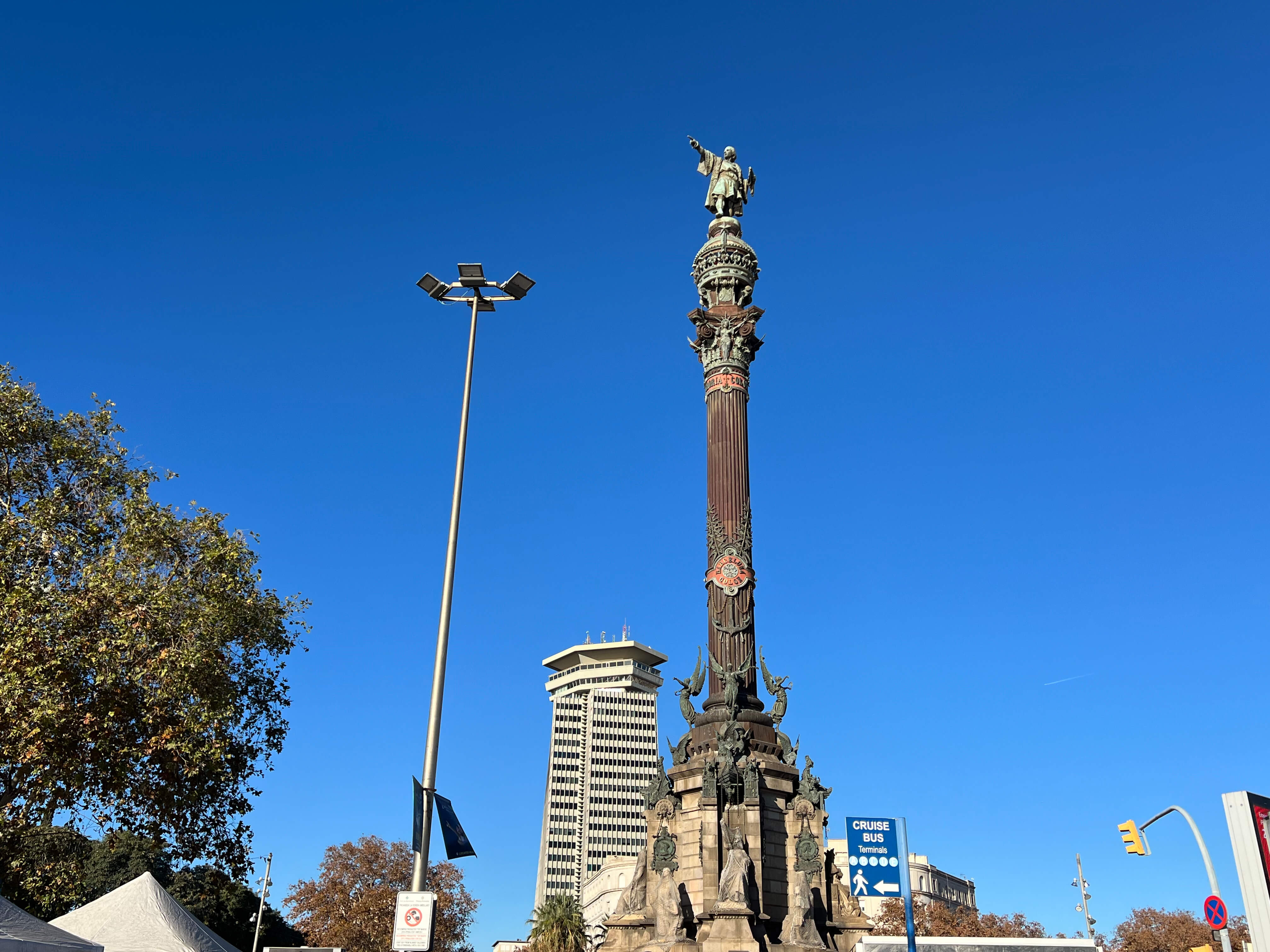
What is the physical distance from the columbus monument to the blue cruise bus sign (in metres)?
9.77

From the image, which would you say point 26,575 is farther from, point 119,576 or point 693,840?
point 693,840

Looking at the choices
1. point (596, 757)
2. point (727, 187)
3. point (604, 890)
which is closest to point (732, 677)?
point (727, 187)

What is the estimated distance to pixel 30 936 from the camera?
16016mm

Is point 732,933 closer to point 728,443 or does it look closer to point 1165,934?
point 728,443

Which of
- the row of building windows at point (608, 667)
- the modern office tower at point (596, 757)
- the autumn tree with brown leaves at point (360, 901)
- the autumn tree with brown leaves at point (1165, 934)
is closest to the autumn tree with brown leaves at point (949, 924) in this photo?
the autumn tree with brown leaves at point (1165, 934)

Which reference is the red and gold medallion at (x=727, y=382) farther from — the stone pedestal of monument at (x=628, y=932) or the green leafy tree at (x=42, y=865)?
the green leafy tree at (x=42, y=865)

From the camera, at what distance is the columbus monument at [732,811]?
91.6ft

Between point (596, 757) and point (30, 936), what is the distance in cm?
16451

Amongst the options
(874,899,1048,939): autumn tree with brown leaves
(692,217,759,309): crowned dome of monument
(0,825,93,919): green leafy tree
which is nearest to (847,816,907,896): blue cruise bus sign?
(0,825,93,919): green leafy tree

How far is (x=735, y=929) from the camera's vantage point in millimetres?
26953

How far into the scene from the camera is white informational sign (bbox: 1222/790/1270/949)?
1284cm

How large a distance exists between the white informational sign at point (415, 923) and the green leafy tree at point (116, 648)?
11.2m

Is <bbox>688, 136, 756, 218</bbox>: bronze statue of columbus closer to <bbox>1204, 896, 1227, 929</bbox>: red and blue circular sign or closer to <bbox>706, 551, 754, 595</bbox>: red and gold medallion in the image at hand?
<bbox>706, 551, 754, 595</bbox>: red and gold medallion

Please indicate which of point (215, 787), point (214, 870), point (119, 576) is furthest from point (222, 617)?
point (214, 870)
